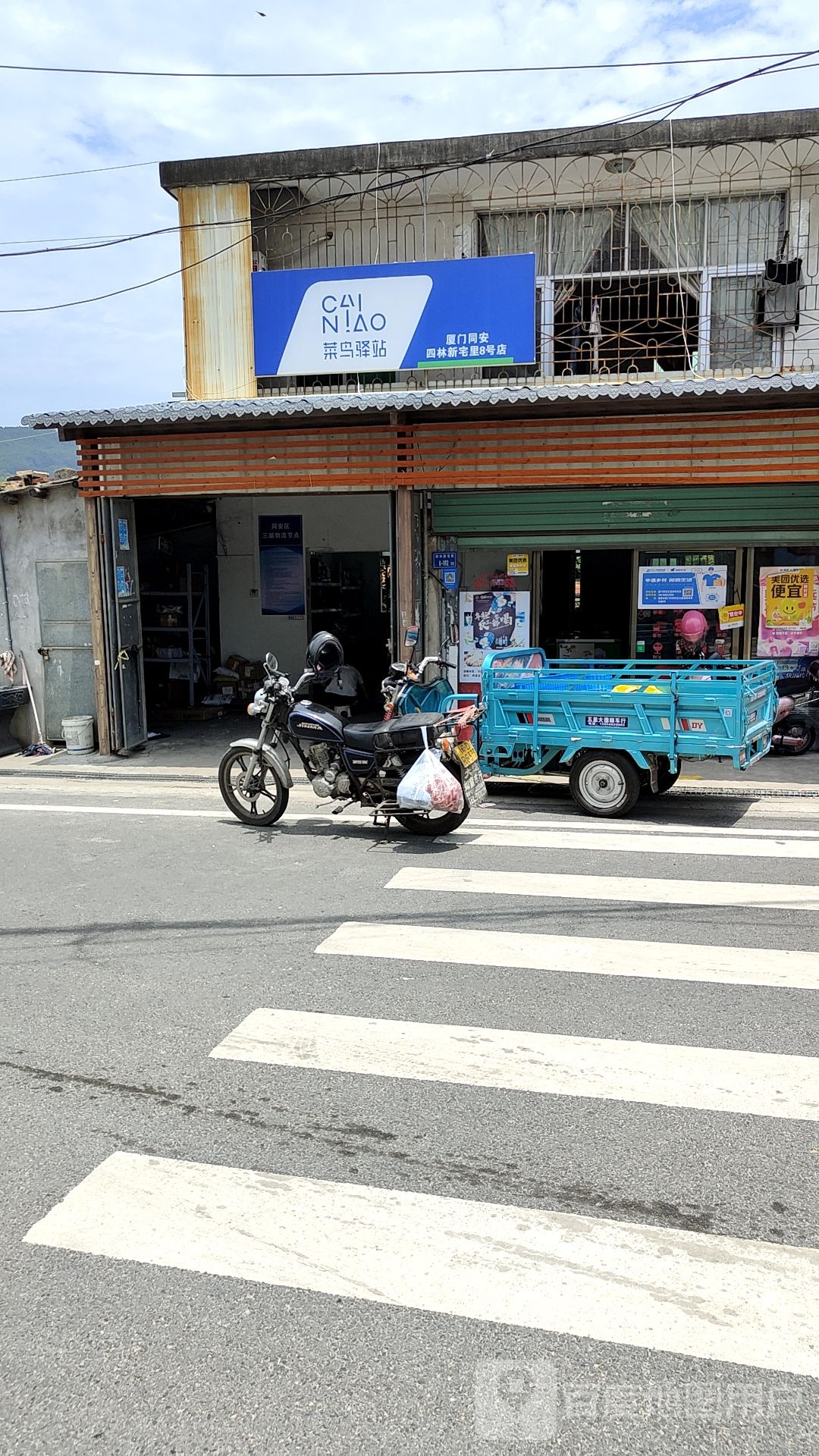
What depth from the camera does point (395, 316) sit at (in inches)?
540

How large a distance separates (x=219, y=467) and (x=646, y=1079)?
9.76 meters

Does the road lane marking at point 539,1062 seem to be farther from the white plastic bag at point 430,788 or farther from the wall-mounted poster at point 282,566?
the wall-mounted poster at point 282,566

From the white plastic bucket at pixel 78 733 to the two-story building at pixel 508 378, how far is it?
29cm

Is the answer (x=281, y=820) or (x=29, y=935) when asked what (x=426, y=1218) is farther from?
(x=281, y=820)

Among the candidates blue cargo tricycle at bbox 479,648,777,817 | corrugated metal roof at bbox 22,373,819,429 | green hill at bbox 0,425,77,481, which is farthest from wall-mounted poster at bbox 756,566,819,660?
green hill at bbox 0,425,77,481

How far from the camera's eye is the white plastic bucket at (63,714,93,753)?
12.9m

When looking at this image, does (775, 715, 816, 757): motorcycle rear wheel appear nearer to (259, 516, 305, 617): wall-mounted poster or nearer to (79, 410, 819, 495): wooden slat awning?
(79, 410, 819, 495): wooden slat awning

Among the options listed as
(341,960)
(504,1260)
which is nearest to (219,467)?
(341,960)

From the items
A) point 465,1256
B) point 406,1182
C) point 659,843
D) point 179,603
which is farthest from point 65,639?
point 465,1256

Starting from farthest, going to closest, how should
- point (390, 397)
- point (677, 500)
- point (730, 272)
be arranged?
point (730, 272) → point (677, 500) → point (390, 397)

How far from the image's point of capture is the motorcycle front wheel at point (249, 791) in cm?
873

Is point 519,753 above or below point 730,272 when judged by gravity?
below

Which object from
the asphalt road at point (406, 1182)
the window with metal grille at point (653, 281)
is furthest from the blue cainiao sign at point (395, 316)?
the asphalt road at point (406, 1182)

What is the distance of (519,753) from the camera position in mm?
9398
